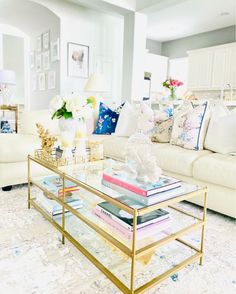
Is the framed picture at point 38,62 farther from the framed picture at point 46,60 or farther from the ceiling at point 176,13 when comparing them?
the ceiling at point 176,13

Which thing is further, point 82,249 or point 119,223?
point 82,249

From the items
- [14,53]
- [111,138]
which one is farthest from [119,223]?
[14,53]

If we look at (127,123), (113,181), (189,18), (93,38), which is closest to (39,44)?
(93,38)

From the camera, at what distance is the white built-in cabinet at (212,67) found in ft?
18.4

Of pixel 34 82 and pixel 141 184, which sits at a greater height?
pixel 34 82

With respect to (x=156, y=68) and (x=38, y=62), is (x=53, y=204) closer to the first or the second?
(x=38, y=62)

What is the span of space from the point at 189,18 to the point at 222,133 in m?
4.29

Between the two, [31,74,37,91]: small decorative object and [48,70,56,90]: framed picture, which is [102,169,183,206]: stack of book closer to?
[48,70,56,90]: framed picture

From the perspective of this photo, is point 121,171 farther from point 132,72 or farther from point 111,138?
point 132,72

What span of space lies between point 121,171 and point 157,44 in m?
6.84

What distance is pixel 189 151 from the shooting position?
7.17 feet

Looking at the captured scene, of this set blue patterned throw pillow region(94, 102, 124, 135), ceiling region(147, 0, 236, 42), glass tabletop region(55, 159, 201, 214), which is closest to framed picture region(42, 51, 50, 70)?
ceiling region(147, 0, 236, 42)

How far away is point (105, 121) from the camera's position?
3.23 m

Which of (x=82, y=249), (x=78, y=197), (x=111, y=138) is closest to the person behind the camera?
(x=82, y=249)
